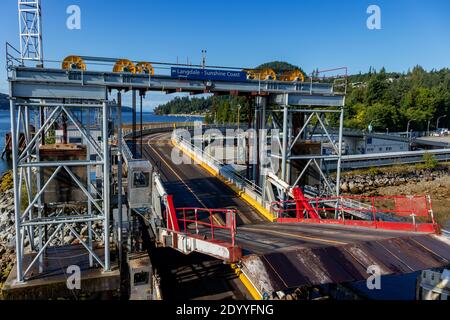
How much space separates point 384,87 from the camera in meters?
112

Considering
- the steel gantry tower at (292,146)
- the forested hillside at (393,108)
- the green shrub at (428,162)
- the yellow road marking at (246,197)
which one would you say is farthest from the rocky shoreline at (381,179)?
the forested hillside at (393,108)

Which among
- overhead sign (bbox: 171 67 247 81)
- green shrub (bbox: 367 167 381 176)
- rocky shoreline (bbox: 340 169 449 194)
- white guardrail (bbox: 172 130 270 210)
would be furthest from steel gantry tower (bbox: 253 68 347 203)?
green shrub (bbox: 367 167 381 176)

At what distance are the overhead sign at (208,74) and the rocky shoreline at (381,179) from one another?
38561mm

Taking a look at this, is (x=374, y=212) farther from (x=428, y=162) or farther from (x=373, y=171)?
(x=428, y=162)

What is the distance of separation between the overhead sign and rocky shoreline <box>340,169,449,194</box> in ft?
127

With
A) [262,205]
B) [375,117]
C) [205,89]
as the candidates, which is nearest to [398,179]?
[375,117]

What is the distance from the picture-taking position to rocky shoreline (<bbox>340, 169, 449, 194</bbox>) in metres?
55.2

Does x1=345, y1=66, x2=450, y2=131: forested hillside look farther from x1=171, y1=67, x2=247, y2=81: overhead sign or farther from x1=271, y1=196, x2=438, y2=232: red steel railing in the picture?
x1=171, y1=67, x2=247, y2=81: overhead sign

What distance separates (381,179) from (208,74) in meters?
49.4

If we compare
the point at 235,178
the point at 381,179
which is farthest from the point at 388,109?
the point at 235,178

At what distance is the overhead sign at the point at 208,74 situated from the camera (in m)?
19.2
